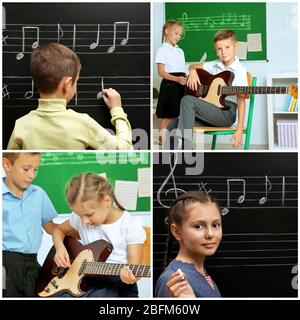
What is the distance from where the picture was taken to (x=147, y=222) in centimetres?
217

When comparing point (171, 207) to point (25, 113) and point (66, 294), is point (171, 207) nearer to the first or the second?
point (66, 294)

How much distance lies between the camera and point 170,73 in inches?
86.7

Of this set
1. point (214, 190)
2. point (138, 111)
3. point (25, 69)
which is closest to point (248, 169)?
point (214, 190)

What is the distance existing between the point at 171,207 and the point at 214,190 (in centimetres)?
17

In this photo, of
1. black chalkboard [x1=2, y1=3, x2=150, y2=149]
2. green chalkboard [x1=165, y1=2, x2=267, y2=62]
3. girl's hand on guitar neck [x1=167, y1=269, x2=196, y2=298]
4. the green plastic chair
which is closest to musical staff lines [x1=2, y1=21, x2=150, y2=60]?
black chalkboard [x1=2, y1=3, x2=150, y2=149]

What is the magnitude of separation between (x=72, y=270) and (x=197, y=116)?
718 millimetres

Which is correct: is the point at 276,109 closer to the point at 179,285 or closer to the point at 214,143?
the point at 214,143

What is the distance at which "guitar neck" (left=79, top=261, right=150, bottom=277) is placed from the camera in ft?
6.99

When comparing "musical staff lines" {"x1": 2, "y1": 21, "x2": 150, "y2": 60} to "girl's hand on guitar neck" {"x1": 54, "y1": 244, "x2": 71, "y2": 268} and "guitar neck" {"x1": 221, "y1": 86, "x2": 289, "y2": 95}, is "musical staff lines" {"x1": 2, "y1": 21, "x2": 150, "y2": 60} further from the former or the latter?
"girl's hand on guitar neck" {"x1": 54, "y1": 244, "x2": 71, "y2": 268}

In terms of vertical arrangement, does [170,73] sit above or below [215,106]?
above

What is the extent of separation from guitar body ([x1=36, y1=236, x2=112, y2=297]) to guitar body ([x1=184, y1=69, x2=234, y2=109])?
2.09 feet

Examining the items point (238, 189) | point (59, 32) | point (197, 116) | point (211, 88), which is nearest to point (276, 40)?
point (211, 88)

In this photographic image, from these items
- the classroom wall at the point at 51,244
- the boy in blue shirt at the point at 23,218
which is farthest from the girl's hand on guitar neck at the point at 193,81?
the boy in blue shirt at the point at 23,218

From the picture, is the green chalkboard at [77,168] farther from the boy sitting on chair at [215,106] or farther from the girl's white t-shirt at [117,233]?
the boy sitting on chair at [215,106]
